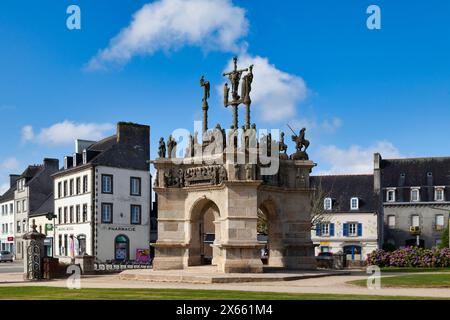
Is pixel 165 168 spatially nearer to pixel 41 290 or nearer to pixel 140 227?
pixel 41 290

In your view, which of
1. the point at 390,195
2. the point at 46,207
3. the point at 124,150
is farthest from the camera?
the point at 390,195

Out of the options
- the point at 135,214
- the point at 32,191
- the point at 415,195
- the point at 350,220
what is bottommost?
the point at 350,220

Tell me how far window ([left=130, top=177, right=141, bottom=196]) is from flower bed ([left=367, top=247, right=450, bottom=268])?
94.1 feet

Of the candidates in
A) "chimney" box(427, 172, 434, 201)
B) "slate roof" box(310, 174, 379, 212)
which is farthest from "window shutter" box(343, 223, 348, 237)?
"chimney" box(427, 172, 434, 201)

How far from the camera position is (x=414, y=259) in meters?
37.4

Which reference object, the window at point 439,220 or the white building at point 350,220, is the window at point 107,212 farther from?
the window at point 439,220

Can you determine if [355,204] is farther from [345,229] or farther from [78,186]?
[78,186]

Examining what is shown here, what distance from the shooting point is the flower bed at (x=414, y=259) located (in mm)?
36844

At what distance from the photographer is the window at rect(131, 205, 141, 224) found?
61781 mm

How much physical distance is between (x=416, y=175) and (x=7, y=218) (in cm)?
4864

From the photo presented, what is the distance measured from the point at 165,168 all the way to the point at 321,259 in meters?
12.9

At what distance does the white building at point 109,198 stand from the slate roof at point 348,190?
18.7 metres

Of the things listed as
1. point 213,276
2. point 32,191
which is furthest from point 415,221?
point 213,276
